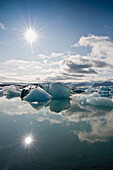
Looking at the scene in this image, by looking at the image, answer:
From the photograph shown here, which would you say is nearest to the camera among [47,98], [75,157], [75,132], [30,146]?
[75,157]

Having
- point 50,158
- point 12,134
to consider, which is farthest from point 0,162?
point 12,134

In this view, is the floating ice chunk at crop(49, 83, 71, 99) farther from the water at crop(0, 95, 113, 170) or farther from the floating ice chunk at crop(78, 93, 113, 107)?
the water at crop(0, 95, 113, 170)

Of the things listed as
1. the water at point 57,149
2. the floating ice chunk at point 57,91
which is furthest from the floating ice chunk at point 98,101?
the floating ice chunk at point 57,91

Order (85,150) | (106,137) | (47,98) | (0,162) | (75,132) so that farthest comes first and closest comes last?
(47,98), (75,132), (106,137), (85,150), (0,162)

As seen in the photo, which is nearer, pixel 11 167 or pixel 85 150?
pixel 11 167

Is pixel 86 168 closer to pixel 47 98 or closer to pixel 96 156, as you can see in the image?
pixel 96 156

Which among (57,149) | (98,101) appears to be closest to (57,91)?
(98,101)

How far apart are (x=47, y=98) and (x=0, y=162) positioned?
37.9 feet

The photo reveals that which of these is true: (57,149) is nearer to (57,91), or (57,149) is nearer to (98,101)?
(98,101)

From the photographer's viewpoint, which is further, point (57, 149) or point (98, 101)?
point (98, 101)

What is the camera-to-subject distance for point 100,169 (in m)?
2.13

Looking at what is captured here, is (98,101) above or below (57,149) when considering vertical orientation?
above

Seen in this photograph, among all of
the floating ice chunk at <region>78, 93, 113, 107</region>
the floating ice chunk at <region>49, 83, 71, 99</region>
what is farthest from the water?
the floating ice chunk at <region>49, 83, 71, 99</region>

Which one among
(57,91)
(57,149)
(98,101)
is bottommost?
(57,149)
